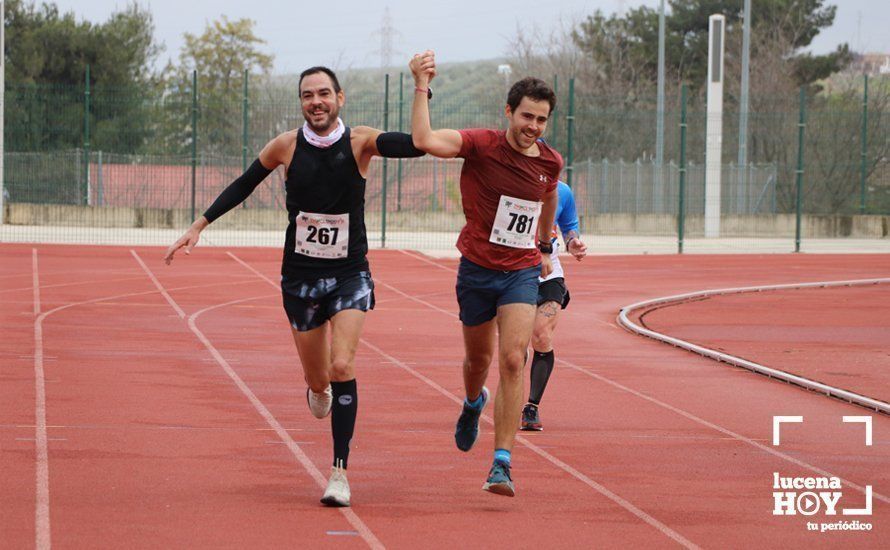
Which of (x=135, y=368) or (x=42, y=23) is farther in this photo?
(x=42, y=23)

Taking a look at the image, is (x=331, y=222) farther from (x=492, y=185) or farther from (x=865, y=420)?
(x=865, y=420)

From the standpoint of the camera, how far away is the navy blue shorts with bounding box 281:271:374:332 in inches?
276

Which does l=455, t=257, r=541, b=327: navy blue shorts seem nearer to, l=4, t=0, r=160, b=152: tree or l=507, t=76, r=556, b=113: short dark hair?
l=507, t=76, r=556, b=113: short dark hair

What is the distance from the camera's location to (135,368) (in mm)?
11609

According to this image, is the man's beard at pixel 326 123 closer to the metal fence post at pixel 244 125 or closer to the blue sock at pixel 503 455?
the blue sock at pixel 503 455

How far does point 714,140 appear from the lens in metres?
30.9

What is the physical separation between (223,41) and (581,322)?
62.9m

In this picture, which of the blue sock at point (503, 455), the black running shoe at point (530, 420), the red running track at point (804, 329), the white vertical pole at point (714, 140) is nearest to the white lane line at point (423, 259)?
the red running track at point (804, 329)

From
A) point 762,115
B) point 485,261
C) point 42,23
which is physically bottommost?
point 485,261

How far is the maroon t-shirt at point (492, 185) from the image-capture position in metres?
7.23

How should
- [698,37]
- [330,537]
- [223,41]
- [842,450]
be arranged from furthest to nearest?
[223,41], [698,37], [842,450], [330,537]

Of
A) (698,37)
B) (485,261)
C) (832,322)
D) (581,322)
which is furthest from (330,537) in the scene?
(698,37)

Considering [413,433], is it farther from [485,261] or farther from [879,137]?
[879,137]
